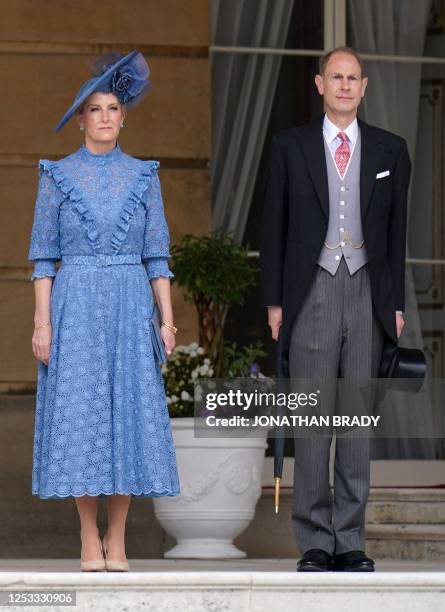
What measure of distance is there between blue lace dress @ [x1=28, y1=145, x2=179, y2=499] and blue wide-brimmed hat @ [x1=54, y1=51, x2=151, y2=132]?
20cm

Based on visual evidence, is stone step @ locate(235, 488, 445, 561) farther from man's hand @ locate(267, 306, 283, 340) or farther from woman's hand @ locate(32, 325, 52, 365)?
woman's hand @ locate(32, 325, 52, 365)

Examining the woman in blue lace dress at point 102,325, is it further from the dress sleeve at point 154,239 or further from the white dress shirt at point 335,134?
the white dress shirt at point 335,134

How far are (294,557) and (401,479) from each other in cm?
138

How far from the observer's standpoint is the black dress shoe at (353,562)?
6004mm

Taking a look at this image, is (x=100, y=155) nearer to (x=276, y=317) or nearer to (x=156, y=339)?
(x=156, y=339)

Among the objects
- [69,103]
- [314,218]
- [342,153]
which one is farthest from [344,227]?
[69,103]

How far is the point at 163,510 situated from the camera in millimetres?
8000

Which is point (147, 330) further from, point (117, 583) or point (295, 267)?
point (117, 583)

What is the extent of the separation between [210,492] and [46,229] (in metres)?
2.11

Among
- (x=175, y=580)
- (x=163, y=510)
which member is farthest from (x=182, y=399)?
(x=175, y=580)

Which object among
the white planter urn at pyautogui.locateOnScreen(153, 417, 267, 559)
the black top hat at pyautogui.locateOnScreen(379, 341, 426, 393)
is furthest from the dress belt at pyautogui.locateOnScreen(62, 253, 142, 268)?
the white planter urn at pyautogui.locateOnScreen(153, 417, 267, 559)

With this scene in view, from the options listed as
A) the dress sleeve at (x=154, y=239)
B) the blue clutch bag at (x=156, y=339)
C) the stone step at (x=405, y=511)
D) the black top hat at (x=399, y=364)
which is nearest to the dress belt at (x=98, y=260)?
the dress sleeve at (x=154, y=239)

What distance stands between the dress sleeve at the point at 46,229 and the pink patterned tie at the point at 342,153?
3.33 feet

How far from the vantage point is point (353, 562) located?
605 cm
